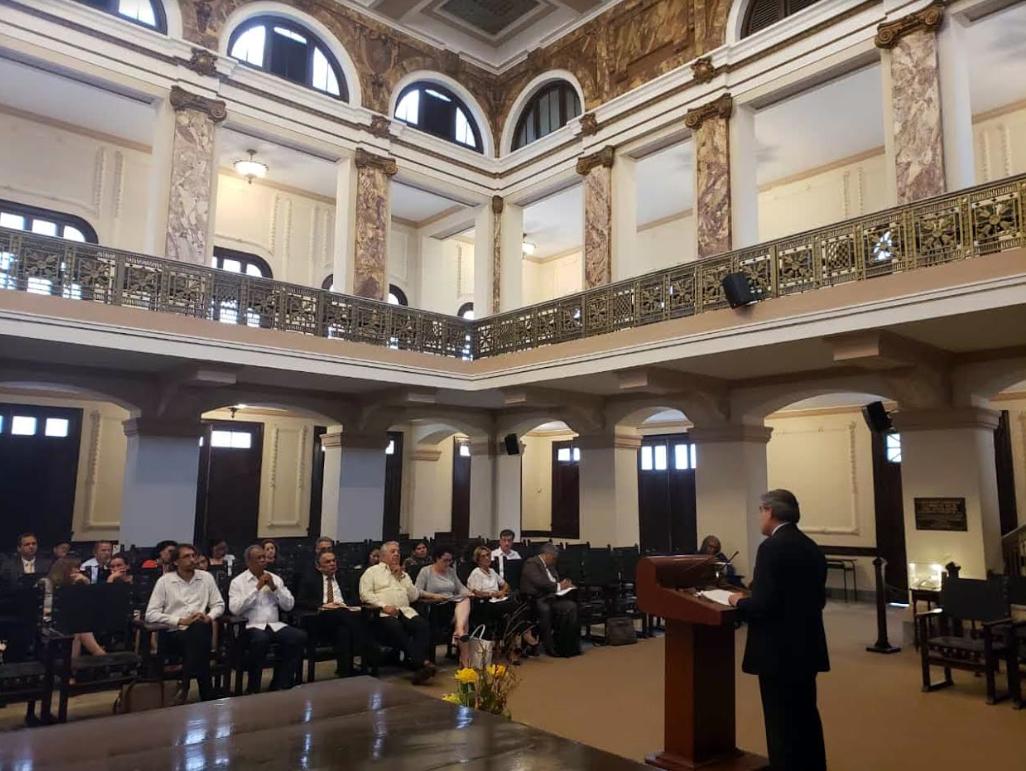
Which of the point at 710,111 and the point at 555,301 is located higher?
the point at 710,111

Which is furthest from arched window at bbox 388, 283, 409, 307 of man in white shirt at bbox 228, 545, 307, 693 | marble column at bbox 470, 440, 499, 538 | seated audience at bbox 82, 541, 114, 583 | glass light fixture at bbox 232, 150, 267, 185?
man in white shirt at bbox 228, 545, 307, 693

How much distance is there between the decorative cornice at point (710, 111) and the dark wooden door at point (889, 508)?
21.7ft

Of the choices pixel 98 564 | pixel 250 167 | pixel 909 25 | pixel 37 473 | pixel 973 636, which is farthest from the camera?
pixel 250 167

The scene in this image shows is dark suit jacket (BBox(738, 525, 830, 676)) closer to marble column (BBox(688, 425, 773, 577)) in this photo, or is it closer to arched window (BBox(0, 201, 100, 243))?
marble column (BBox(688, 425, 773, 577))

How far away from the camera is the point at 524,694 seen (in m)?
7.45

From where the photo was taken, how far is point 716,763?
15.0ft

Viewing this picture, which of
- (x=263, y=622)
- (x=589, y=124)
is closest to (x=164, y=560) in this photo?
(x=263, y=622)

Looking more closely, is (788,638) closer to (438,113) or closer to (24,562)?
(24,562)

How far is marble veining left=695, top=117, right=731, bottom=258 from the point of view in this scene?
11945 mm

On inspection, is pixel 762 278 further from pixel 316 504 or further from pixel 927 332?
pixel 316 504

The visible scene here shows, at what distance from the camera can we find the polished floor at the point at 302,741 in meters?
2.21

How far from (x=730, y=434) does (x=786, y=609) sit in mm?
8352

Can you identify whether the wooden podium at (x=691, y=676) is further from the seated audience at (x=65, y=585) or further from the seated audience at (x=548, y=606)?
the seated audience at (x=65, y=585)

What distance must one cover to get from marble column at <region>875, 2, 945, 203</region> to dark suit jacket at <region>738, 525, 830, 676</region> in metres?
7.24
